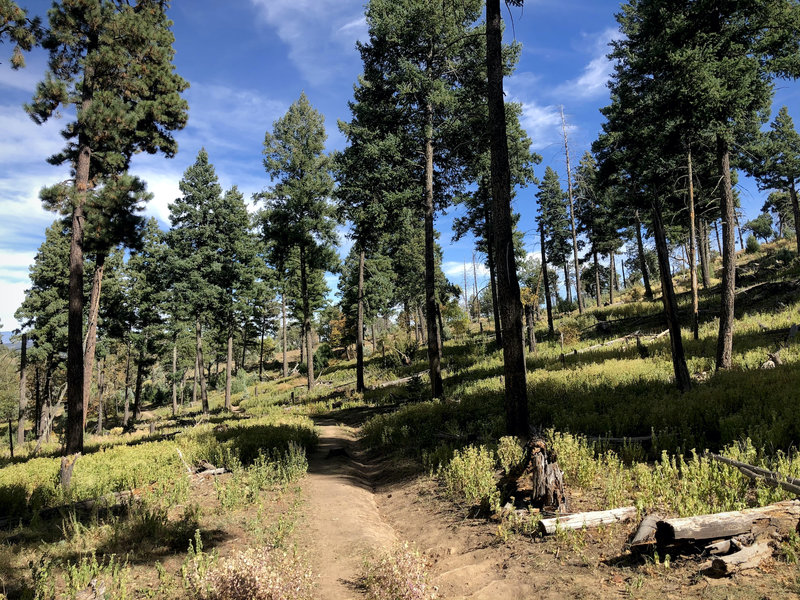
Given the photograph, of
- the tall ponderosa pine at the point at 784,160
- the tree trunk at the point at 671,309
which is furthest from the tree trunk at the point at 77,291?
the tall ponderosa pine at the point at 784,160

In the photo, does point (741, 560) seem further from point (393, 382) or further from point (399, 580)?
point (393, 382)

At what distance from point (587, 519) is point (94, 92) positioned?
1687cm

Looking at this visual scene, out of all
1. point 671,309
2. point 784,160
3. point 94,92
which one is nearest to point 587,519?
point 671,309

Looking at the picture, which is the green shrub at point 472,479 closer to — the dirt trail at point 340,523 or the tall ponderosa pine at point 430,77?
the dirt trail at point 340,523

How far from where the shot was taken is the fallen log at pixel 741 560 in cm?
330

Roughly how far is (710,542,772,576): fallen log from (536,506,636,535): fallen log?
117 centimetres

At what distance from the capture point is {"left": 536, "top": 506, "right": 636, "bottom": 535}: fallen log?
178 inches

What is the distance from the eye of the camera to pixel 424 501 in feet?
22.4

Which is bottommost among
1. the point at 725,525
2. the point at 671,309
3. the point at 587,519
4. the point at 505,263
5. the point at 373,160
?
the point at 587,519

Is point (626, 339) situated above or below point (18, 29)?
below

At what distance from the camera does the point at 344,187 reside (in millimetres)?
16047

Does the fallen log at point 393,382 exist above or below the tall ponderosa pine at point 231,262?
below

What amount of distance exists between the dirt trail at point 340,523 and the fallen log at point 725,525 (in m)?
3.25

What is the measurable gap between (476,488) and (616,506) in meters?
2.11
